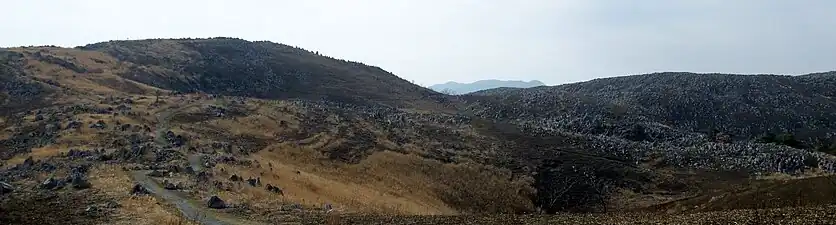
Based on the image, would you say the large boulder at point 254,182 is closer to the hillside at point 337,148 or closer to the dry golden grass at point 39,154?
the hillside at point 337,148

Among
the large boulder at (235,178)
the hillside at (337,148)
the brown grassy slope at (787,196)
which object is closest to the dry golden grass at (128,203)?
the hillside at (337,148)

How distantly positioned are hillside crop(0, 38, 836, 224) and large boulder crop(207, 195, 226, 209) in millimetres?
77

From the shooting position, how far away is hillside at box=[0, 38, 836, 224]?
31609mm

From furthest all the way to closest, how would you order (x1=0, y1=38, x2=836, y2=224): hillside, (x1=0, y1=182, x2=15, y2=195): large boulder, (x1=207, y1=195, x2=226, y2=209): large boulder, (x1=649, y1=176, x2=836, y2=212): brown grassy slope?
1. (x1=0, y1=38, x2=836, y2=224): hillside
2. (x1=0, y1=182, x2=15, y2=195): large boulder
3. (x1=649, y1=176, x2=836, y2=212): brown grassy slope
4. (x1=207, y1=195, x2=226, y2=209): large boulder

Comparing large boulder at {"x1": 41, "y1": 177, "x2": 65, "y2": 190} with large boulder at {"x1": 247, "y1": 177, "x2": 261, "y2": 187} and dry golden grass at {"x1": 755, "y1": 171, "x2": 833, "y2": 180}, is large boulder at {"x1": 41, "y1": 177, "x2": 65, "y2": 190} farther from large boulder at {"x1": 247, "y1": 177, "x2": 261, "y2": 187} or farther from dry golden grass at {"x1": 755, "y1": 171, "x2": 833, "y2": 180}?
dry golden grass at {"x1": 755, "y1": 171, "x2": 833, "y2": 180}

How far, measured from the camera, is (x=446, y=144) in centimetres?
6556

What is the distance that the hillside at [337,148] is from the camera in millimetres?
31609

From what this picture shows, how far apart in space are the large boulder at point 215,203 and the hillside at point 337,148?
0.08 m

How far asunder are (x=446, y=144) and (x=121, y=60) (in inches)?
2583

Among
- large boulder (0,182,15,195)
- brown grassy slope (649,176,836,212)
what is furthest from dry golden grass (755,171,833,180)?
large boulder (0,182,15,195)

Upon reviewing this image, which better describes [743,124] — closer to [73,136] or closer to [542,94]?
[542,94]

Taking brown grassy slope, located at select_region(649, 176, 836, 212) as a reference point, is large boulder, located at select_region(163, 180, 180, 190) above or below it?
below

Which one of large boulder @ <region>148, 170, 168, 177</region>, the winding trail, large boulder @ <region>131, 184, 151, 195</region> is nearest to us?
the winding trail

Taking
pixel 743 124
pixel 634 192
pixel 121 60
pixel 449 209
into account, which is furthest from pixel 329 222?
pixel 743 124
